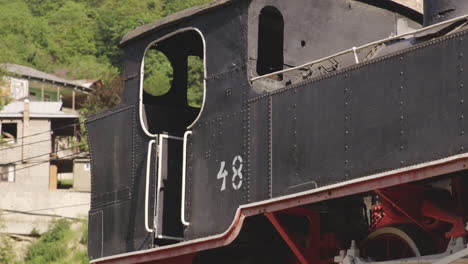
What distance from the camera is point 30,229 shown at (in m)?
52.4

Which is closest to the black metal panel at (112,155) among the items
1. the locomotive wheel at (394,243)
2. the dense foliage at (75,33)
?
the locomotive wheel at (394,243)

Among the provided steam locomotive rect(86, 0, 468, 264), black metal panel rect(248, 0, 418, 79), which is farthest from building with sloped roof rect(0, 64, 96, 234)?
black metal panel rect(248, 0, 418, 79)

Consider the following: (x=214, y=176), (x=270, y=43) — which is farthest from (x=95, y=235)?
(x=270, y=43)

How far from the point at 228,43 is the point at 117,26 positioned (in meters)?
97.3

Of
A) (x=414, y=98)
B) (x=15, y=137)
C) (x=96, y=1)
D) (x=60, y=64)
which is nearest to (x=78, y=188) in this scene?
(x=15, y=137)

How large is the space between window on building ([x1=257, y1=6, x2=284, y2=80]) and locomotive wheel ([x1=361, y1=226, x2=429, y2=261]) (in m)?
2.61

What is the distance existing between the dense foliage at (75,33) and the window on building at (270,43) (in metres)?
77.5

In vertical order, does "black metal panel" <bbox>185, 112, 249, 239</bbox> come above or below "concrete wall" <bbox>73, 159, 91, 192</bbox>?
below

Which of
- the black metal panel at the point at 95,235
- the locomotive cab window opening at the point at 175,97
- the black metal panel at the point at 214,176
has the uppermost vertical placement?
the locomotive cab window opening at the point at 175,97

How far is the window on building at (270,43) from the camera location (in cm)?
1137

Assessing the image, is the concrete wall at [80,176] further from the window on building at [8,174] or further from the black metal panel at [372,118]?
the black metal panel at [372,118]

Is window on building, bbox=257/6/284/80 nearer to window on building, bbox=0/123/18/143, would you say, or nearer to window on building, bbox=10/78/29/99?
window on building, bbox=0/123/18/143

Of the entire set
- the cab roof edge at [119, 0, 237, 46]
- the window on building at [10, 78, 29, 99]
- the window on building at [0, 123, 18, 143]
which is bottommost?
the cab roof edge at [119, 0, 237, 46]

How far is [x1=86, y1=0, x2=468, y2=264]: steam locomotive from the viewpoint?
836cm
